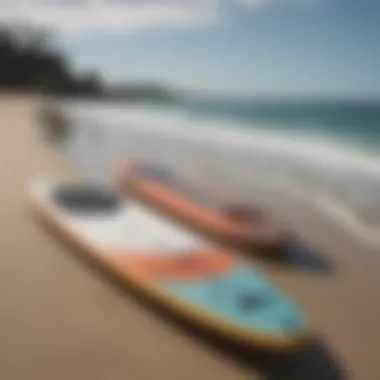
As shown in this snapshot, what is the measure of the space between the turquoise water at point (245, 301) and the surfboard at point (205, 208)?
0.06 meters

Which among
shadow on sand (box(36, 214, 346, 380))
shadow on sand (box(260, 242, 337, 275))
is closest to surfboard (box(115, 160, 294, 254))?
shadow on sand (box(260, 242, 337, 275))

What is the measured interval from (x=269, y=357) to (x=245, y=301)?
100mm

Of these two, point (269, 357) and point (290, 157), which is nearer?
point (269, 357)

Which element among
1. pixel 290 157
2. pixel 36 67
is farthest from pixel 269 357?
pixel 36 67

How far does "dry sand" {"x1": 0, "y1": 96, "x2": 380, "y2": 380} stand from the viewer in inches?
45.1

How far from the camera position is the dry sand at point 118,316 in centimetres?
114

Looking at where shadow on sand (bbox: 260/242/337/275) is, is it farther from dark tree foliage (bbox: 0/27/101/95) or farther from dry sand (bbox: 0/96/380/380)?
dark tree foliage (bbox: 0/27/101/95)

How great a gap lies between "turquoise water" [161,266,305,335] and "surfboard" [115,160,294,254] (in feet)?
0.20

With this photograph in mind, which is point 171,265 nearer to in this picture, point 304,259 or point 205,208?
point 205,208

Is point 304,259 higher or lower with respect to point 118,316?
higher

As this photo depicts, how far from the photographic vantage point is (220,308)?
1.12m

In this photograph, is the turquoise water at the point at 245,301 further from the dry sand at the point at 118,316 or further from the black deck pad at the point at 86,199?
the black deck pad at the point at 86,199

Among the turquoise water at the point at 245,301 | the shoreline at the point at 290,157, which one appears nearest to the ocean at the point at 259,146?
the shoreline at the point at 290,157

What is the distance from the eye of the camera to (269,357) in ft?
3.61
